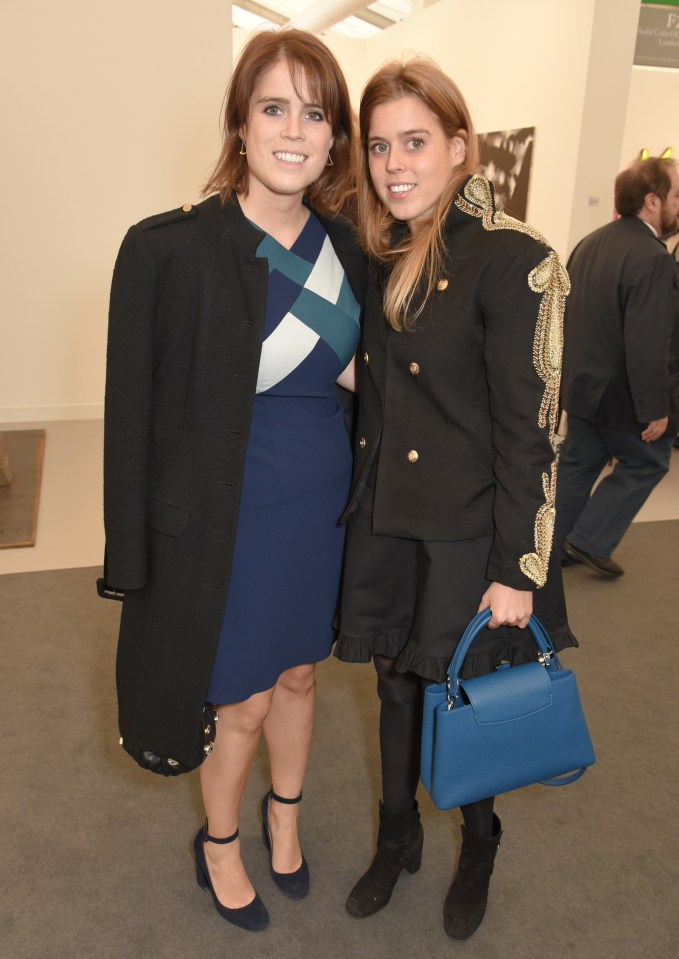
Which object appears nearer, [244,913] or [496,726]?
[496,726]

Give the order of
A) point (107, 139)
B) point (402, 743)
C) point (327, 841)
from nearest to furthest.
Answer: point (402, 743), point (327, 841), point (107, 139)

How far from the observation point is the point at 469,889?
1906 mm

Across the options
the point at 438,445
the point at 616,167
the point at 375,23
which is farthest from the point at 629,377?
the point at 375,23

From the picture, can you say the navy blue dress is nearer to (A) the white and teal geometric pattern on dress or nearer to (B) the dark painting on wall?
(A) the white and teal geometric pattern on dress

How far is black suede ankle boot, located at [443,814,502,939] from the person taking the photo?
73.5 inches

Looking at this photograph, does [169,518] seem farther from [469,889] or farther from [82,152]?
[82,152]

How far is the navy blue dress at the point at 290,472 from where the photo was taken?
1622 millimetres

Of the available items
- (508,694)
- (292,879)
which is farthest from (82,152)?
(508,694)

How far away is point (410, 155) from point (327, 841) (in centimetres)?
171

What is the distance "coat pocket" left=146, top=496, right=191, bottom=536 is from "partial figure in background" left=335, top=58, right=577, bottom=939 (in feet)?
1.16

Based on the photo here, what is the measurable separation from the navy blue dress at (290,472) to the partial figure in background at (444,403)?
59mm

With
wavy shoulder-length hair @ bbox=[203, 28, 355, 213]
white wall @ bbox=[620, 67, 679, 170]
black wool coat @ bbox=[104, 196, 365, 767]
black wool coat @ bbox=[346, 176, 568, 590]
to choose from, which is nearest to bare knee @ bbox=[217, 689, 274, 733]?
black wool coat @ bbox=[104, 196, 365, 767]

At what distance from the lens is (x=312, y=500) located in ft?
5.59

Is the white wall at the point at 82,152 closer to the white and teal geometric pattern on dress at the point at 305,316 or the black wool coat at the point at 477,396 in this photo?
the white and teal geometric pattern on dress at the point at 305,316
